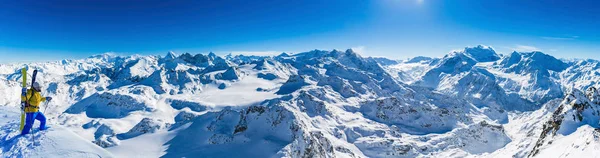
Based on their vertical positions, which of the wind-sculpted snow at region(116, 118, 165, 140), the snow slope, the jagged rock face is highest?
the snow slope

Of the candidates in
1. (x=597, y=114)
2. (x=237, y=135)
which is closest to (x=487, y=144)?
(x=597, y=114)

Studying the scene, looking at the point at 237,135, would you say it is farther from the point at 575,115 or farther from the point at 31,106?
the point at 575,115

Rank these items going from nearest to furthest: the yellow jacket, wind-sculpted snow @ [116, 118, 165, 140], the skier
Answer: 1. the skier
2. the yellow jacket
3. wind-sculpted snow @ [116, 118, 165, 140]

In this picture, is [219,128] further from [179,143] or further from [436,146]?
[436,146]

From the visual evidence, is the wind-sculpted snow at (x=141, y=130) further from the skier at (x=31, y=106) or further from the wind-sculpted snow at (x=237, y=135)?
the skier at (x=31, y=106)

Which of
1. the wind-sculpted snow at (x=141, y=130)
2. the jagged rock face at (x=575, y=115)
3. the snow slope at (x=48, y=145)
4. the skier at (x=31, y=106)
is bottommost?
the wind-sculpted snow at (x=141, y=130)

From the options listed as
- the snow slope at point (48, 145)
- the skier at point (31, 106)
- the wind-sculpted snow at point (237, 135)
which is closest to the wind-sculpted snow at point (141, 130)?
the wind-sculpted snow at point (237, 135)

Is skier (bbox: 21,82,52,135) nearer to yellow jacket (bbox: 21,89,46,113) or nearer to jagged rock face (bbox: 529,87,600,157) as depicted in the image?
yellow jacket (bbox: 21,89,46,113)

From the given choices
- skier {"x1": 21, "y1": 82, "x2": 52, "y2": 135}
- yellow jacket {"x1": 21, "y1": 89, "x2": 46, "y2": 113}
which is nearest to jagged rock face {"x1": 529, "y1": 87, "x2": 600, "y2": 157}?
skier {"x1": 21, "y1": 82, "x2": 52, "y2": 135}
